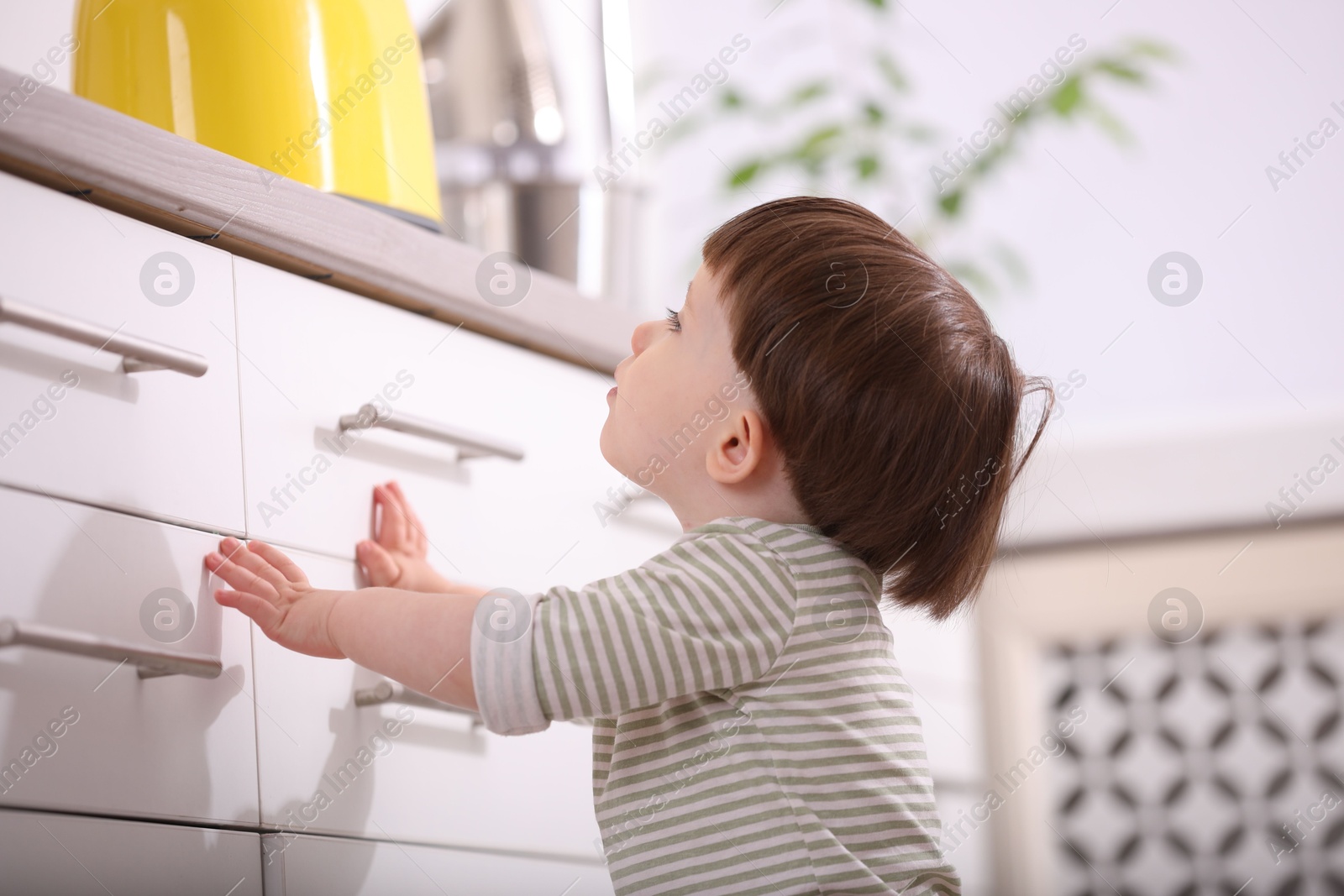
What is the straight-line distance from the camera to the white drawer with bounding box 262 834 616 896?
70 cm

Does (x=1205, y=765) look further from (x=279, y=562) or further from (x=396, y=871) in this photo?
(x=279, y=562)

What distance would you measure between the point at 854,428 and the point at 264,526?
37cm

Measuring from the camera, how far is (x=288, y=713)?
0.72m

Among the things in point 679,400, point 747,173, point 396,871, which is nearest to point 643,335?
point 679,400

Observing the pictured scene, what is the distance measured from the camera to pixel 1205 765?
1.52m

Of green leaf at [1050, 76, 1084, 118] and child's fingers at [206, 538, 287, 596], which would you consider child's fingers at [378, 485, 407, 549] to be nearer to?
child's fingers at [206, 538, 287, 596]

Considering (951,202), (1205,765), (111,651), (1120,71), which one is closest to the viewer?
(111,651)

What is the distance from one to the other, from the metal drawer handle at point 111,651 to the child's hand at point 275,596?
4cm

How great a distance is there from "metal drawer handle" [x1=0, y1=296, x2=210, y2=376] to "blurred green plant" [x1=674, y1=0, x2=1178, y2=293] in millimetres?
1179

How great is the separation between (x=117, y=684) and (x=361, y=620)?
0.13 m

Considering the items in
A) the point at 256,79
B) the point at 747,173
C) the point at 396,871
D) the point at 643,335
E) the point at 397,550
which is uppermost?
the point at 747,173

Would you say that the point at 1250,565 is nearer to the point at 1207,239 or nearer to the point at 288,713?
the point at 1207,239

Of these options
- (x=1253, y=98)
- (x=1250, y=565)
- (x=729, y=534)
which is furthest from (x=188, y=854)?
(x=1253, y=98)

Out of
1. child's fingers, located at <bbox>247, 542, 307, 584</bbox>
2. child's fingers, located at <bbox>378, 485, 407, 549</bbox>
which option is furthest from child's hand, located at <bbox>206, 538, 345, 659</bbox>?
child's fingers, located at <bbox>378, 485, 407, 549</bbox>
